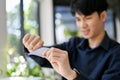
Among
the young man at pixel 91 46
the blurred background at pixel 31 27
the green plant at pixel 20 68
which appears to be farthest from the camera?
the green plant at pixel 20 68

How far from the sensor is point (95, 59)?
4.95 ft

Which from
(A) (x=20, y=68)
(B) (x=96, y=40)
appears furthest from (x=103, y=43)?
(A) (x=20, y=68)

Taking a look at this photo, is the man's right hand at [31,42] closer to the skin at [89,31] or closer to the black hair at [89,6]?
the skin at [89,31]

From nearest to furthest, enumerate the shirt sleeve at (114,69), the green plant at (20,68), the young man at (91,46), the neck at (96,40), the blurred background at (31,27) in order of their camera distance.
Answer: the shirt sleeve at (114,69), the young man at (91,46), the neck at (96,40), the blurred background at (31,27), the green plant at (20,68)

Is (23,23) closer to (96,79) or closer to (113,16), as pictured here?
(96,79)

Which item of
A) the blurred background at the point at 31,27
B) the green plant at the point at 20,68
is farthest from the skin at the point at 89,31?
the green plant at the point at 20,68

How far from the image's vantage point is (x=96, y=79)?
4.69ft

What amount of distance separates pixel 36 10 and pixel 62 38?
0.66 meters

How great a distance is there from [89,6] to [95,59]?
0.95ft

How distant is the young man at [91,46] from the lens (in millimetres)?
1424

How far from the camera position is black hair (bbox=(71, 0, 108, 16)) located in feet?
4.91

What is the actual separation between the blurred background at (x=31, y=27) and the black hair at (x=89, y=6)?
1.26 feet

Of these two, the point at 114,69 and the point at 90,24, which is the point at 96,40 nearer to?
the point at 90,24

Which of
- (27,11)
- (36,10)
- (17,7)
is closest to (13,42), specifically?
(17,7)
